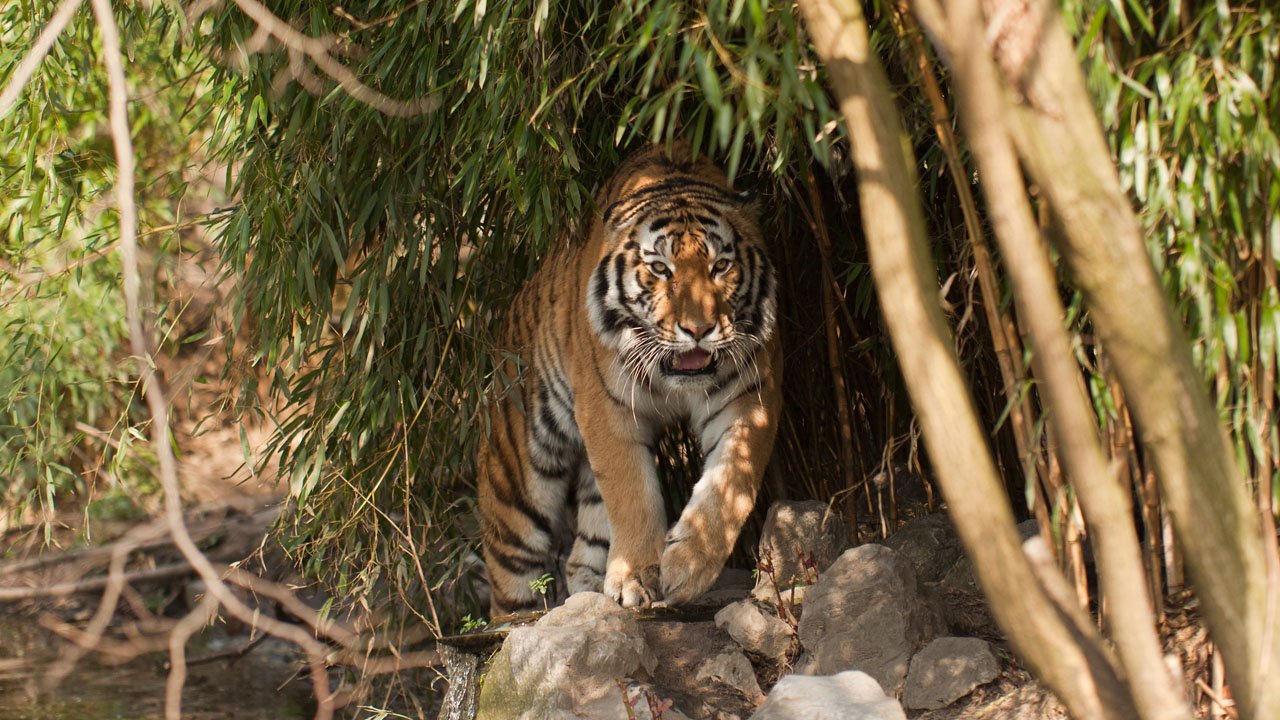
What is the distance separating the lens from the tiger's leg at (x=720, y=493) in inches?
132

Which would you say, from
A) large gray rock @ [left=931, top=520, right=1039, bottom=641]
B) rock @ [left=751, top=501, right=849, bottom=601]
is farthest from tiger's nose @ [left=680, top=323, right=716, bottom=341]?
large gray rock @ [left=931, top=520, right=1039, bottom=641]

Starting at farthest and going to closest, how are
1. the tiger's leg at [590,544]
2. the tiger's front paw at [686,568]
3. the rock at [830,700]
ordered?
the tiger's leg at [590,544], the tiger's front paw at [686,568], the rock at [830,700]

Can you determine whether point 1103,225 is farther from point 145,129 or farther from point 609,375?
point 145,129

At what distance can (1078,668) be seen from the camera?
1.69 metres

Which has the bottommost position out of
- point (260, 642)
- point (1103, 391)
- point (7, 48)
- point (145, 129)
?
point (260, 642)

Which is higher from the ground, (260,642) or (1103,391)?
(1103,391)

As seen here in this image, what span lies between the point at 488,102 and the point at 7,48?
4.86ft

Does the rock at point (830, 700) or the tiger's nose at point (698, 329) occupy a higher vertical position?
the tiger's nose at point (698, 329)

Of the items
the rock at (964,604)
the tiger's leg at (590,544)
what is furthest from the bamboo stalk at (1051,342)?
the tiger's leg at (590,544)

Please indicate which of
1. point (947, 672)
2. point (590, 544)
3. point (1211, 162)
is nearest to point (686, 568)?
point (947, 672)

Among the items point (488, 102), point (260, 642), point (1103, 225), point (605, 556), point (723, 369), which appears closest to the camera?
point (1103, 225)

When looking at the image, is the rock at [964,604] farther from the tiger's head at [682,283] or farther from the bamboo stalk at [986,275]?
the tiger's head at [682,283]

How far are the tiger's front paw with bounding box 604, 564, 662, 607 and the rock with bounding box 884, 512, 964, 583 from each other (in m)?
0.66

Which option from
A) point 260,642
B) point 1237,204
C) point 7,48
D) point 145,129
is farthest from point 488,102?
point 145,129
